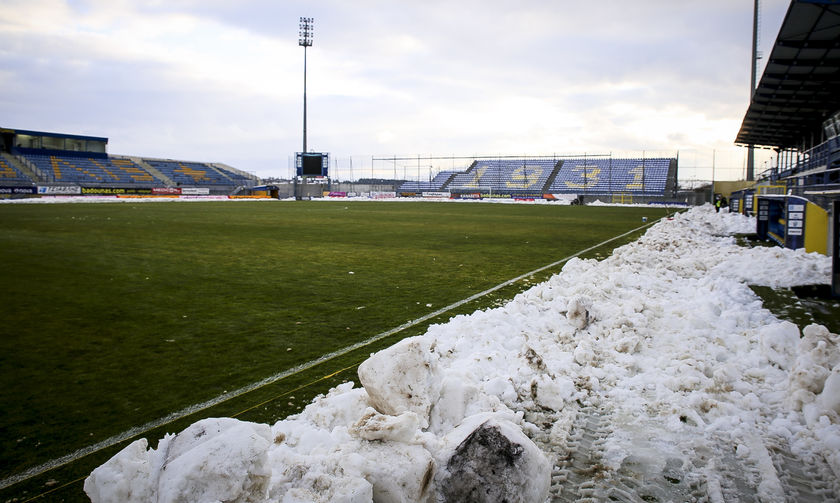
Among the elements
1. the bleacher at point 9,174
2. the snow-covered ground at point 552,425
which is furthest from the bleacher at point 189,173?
the snow-covered ground at point 552,425

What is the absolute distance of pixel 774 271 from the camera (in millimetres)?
7418

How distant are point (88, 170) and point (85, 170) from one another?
12.0 inches

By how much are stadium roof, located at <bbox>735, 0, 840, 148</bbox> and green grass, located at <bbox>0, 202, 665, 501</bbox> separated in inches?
376

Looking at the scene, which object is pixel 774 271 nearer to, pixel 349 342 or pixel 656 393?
pixel 656 393

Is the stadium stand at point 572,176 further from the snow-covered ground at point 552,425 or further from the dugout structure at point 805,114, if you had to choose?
the snow-covered ground at point 552,425

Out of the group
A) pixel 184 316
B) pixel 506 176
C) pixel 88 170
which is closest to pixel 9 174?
pixel 88 170

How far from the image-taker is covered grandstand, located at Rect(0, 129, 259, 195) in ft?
143

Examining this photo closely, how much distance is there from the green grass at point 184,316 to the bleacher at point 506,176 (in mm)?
49797

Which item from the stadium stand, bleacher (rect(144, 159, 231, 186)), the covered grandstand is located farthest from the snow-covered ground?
bleacher (rect(144, 159, 231, 186))

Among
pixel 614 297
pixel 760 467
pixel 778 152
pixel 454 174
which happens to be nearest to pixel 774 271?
pixel 614 297

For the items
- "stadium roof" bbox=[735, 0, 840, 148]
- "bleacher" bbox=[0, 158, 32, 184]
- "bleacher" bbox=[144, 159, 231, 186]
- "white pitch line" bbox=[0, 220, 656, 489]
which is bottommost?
"white pitch line" bbox=[0, 220, 656, 489]

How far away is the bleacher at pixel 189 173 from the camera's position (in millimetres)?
59188

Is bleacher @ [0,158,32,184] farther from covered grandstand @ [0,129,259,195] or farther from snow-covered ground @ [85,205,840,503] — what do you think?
snow-covered ground @ [85,205,840,503]

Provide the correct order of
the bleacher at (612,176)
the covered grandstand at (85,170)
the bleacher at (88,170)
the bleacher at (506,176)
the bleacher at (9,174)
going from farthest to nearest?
1. the bleacher at (506,176)
2. the bleacher at (612,176)
3. the bleacher at (88,170)
4. the covered grandstand at (85,170)
5. the bleacher at (9,174)
